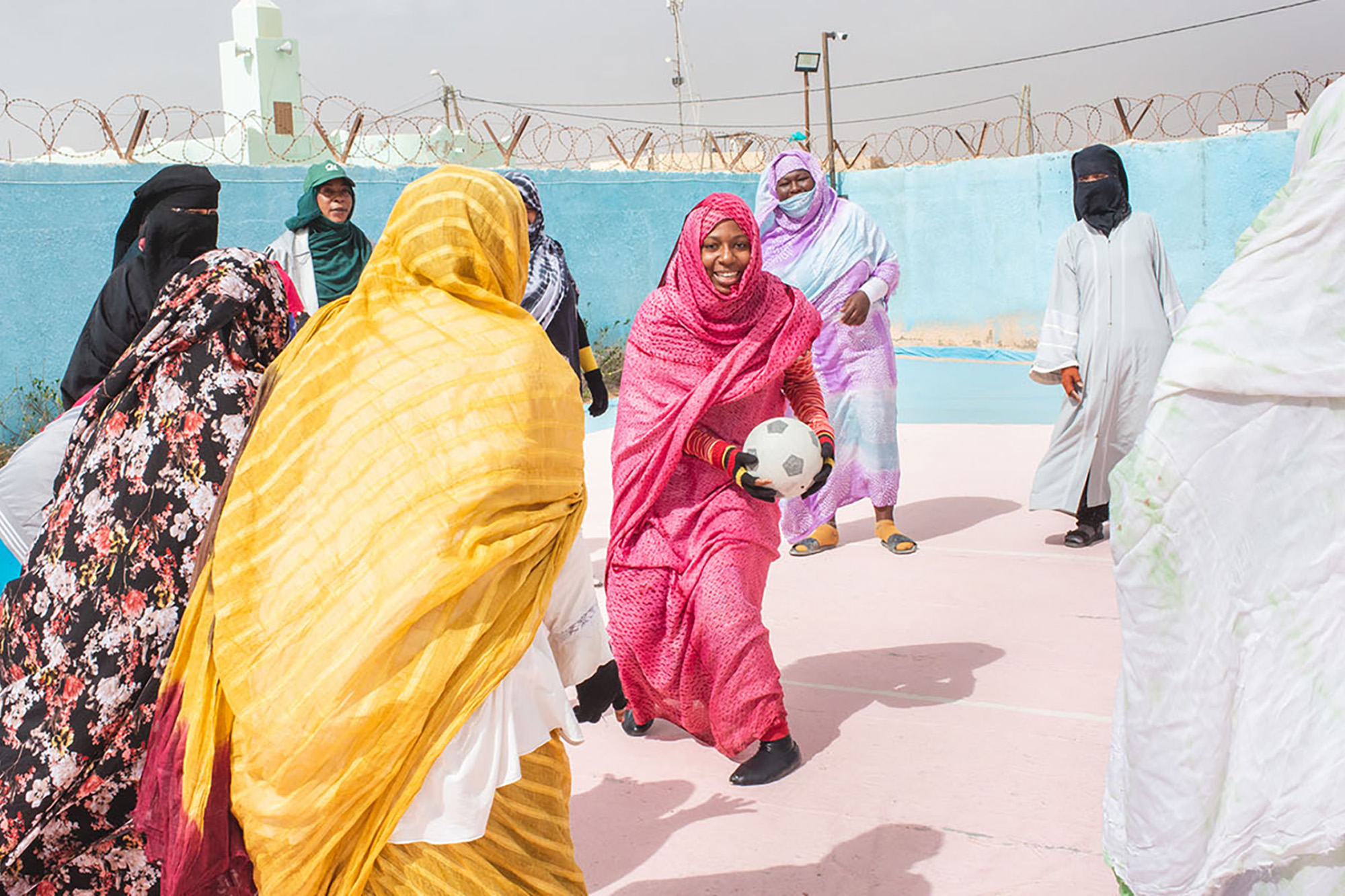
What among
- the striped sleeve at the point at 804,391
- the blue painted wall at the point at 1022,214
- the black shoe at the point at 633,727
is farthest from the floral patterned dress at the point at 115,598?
the blue painted wall at the point at 1022,214

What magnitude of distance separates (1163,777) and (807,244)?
493 centimetres

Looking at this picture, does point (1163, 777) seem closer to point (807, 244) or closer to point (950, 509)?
point (807, 244)

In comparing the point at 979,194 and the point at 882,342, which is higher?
the point at 979,194

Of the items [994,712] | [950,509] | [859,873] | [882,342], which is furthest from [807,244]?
[859,873]

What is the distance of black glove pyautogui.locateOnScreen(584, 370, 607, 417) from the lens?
18.0 feet

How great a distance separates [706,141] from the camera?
52.1 ft

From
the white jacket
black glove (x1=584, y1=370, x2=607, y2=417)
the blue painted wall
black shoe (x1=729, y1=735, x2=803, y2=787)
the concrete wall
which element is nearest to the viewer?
black shoe (x1=729, y1=735, x2=803, y2=787)

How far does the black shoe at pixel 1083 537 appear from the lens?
20.6 ft

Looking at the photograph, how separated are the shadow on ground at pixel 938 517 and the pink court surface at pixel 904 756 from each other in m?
0.55

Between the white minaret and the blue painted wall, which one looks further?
the white minaret

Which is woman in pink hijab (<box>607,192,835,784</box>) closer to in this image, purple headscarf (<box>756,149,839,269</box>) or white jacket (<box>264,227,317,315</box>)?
A: white jacket (<box>264,227,317,315</box>)

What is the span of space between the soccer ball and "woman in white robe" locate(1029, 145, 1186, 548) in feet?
8.94

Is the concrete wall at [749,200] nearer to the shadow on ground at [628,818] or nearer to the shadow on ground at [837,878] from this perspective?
the shadow on ground at [628,818]

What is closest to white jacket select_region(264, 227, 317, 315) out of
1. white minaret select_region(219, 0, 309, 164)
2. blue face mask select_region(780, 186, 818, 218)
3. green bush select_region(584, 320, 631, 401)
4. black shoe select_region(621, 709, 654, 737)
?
blue face mask select_region(780, 186, 818, 218)
